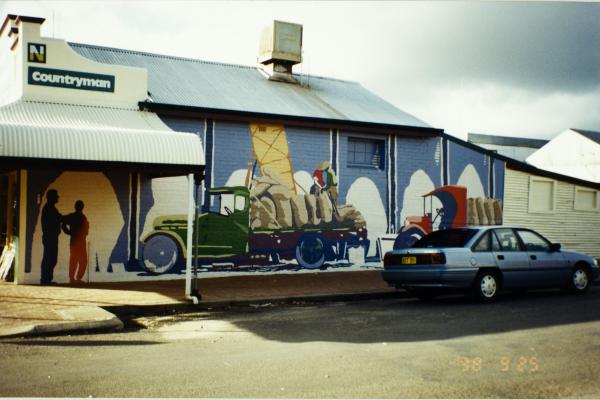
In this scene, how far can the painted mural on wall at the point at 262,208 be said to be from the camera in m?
14.7

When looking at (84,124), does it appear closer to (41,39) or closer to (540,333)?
(41,39)

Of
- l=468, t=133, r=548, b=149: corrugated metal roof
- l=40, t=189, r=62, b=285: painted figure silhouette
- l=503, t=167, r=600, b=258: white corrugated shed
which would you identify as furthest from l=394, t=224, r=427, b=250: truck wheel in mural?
l=468, t=133, r=548, b=149: corrugated metal roof

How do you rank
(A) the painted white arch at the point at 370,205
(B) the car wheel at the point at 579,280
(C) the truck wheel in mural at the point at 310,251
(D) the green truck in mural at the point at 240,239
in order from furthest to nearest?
(A) the painted white arch at the point at 370,205, (C) the truck wheel in mural at the point at 310,251, (D) the green truck in mural at the point at 240,239, (B) the car wheel at the point at 579,280

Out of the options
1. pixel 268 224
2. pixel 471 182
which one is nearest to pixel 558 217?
pixel 471 182

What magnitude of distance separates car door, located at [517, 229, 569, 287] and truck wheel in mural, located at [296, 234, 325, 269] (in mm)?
6009

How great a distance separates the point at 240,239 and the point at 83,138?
5627 mm

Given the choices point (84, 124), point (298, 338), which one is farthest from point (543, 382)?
point (84, 124)

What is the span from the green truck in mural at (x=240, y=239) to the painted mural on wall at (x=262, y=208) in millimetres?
26

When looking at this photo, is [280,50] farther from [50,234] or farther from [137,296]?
[137,296]

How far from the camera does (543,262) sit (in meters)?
13.0

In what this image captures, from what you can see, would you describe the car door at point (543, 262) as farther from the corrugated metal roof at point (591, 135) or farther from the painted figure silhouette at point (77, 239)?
the corrugated metal roof at point (591, 135)

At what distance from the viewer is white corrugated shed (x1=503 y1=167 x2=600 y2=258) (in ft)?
70.3
